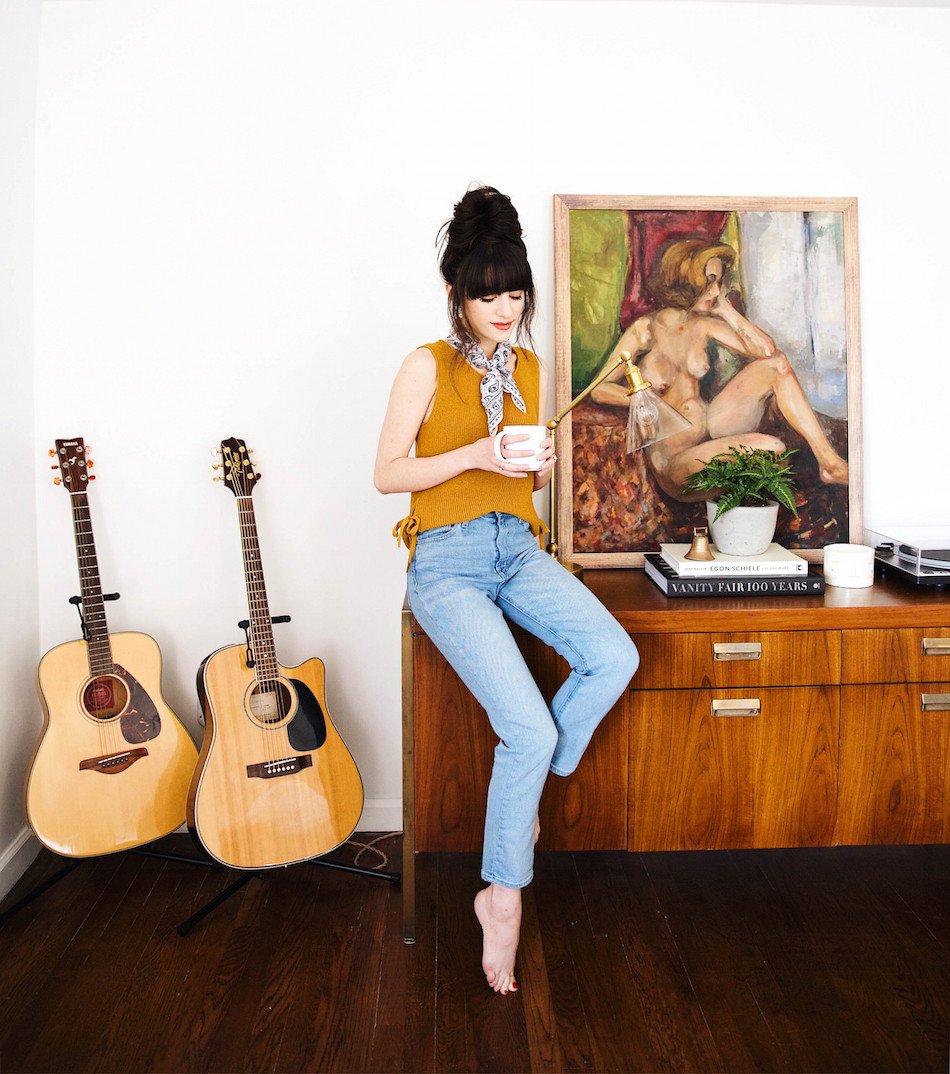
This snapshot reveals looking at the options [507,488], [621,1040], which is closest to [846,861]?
[621,1040]

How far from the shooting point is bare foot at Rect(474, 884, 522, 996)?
175cm

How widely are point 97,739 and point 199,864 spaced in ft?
1.37

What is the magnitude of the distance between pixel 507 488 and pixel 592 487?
1.55ft

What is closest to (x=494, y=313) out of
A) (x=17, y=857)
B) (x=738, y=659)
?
(x=738, y=659)

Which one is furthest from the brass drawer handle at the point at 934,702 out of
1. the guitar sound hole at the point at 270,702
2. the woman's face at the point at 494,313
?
the guitar sound hole at the point at 270,702

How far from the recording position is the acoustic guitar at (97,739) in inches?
82.6

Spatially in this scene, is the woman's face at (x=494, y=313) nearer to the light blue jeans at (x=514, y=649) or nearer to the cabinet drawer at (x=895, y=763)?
the light blue jeans at (x=514, y=649)

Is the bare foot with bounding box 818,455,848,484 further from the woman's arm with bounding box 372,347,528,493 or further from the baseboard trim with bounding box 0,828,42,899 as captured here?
the baseboard trim with bounding box 0,828,42,899

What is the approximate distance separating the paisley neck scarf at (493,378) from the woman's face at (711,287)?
26.7 inches

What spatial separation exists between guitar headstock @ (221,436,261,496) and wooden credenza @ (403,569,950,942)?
65 cm

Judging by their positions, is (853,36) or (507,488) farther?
(853,36)

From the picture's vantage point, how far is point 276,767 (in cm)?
213

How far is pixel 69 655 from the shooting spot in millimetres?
2176

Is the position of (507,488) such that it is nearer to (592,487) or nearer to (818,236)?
(592,487)
